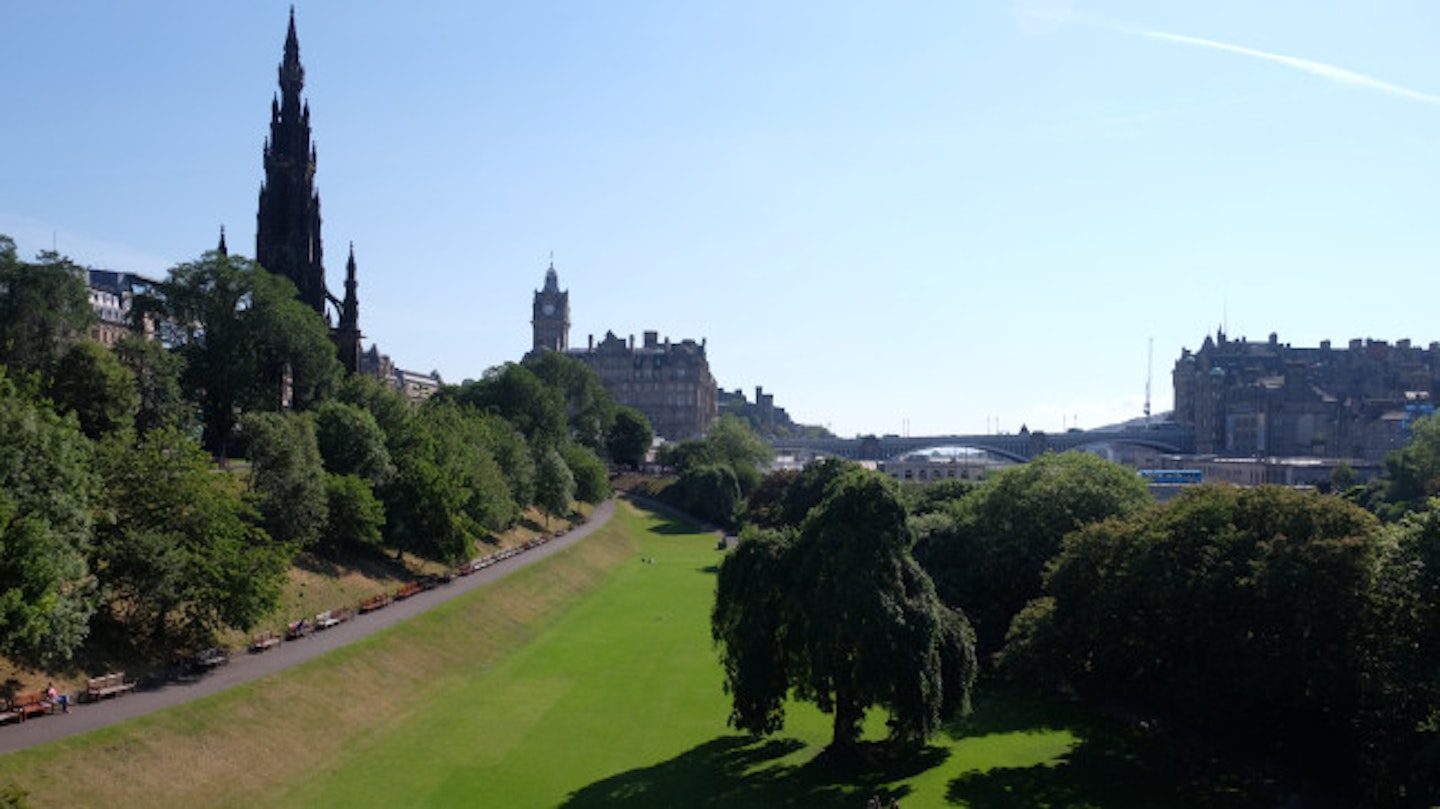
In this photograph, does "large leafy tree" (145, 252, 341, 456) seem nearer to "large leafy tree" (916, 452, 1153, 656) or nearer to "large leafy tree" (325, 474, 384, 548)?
"large leafy tree" (325, 474, 384, 548)

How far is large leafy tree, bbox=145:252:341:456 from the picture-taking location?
73.1m

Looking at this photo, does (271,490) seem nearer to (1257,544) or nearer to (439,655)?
(439,655)

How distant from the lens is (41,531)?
101ft

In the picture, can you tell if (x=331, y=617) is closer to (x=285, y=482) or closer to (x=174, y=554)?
(x=285, y=482)

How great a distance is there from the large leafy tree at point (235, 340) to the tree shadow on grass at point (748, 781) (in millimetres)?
46194

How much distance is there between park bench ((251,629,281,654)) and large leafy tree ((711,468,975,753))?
17.2m

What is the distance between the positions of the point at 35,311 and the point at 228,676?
109ft

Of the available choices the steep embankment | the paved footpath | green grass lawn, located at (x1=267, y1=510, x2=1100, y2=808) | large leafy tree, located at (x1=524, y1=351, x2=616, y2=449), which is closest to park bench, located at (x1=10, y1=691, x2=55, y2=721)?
the paved footpath

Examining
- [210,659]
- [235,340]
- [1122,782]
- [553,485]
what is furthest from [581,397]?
[1122,782]

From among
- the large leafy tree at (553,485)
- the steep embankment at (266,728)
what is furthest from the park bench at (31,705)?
the large leafy tree at (553,485)

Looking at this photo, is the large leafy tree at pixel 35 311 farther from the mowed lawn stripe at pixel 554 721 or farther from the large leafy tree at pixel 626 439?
the large leafy tree at pixel 626 439

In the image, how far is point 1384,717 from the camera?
103 feet

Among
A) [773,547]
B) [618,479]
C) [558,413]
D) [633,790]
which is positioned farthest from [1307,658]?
[618,479]

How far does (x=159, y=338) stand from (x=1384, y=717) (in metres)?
68.0
